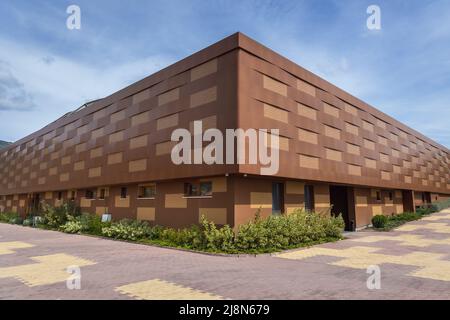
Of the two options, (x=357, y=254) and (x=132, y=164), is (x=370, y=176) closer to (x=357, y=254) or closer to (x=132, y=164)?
(x=357, y=254)

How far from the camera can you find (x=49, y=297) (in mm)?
7074

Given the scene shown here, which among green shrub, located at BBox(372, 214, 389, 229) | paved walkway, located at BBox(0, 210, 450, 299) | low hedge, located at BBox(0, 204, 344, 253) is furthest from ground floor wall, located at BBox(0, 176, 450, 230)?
paved walkway, located at BBox(0, 210, 450, 299)

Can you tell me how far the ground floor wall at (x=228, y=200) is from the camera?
50.9ft

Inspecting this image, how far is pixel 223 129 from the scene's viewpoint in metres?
15.1

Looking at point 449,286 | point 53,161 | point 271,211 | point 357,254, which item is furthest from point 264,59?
point 53,161

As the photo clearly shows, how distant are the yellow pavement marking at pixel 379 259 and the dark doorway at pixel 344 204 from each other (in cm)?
1046

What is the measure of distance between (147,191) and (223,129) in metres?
8.54

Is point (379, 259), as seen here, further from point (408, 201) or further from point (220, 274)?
point (408, 201)

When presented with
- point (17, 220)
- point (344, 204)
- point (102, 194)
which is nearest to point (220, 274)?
point (102, 194)

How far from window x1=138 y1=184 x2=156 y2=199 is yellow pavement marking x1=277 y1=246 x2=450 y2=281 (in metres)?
10.2

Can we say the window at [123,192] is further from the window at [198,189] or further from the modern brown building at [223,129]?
the window at [198,189]

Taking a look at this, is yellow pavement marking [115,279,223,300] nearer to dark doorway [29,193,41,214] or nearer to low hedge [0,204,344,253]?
low hedge [0,204,344,253]
